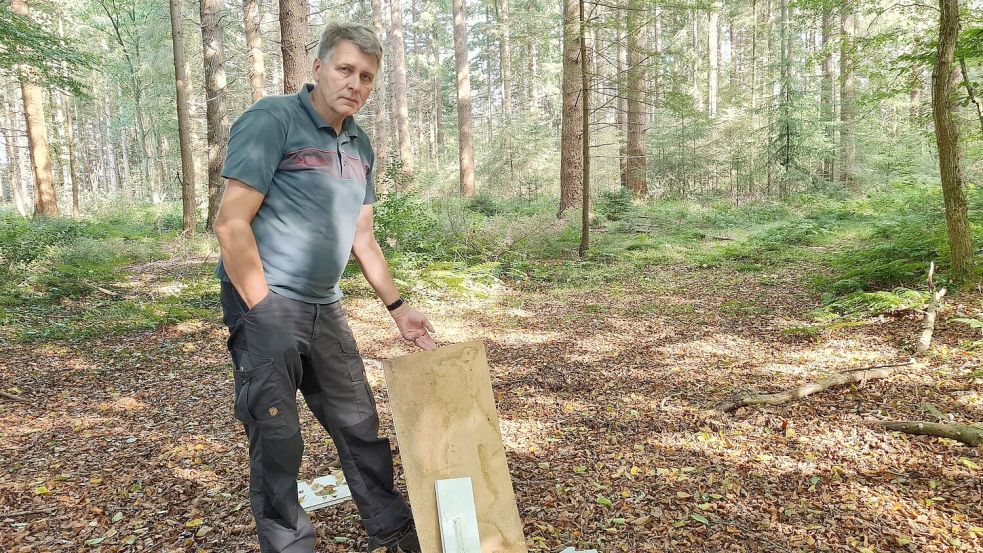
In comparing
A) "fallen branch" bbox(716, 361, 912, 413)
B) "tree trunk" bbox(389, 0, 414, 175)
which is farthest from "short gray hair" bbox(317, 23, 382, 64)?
"tree trunk" bbox(389, 0, 414, 175)

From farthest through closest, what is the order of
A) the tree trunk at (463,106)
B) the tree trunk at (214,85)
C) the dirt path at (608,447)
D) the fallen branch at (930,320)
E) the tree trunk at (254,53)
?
the tree trunk at (463,106) < the tree trunk at (214,85) < the tree trunk at (254,53) < the fallen branch at (930,320) < the dirt path at (608,447)

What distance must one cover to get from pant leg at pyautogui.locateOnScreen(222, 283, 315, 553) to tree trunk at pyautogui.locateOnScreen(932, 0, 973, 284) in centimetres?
547

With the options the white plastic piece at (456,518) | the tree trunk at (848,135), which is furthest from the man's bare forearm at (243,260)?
the tree trunk at (848,135)

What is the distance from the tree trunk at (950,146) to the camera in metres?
4.80

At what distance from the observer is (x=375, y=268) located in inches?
99.0

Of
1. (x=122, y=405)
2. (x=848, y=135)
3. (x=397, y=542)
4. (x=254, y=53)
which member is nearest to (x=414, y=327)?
(x=397, y=542)

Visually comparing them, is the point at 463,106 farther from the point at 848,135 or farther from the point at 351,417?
the point at 351,417

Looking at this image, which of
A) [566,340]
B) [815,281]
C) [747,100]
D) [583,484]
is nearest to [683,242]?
[815,281]

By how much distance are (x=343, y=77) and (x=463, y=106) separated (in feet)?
54.6

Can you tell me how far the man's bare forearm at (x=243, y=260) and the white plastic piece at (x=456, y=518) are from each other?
96 cm

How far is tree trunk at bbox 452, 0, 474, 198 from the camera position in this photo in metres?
17.8

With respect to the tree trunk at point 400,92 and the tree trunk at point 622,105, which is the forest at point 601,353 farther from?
the tree trunk at point 400,92

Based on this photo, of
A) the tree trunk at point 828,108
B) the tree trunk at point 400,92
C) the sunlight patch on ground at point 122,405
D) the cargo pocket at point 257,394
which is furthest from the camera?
the tree trunk at point 400,92

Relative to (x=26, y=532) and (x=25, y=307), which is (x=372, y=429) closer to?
(x=26, y=532)
